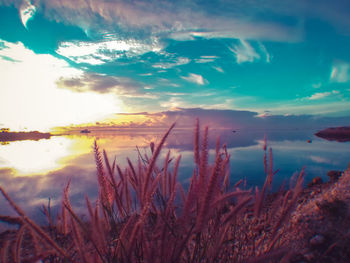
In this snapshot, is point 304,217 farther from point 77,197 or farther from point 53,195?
point 53,195

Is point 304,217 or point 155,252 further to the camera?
Result: point 304,217

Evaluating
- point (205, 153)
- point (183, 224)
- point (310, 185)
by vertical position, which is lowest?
point (310, 185)

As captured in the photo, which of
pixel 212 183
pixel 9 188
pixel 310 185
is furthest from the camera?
pixel 310 185

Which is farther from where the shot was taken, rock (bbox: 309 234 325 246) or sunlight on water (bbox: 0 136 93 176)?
sunlight on water (bbox: 0 136 93 176)

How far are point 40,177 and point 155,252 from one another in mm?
11588

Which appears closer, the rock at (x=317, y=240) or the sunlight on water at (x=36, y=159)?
the rock at (x=317, y=240)

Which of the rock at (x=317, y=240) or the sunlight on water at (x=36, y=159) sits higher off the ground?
the rock at (x=317, y=240)

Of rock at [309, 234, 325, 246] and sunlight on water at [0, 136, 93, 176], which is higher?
rock at [309, 234, 325, 246]

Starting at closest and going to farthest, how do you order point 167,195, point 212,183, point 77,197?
point 212,183 < point 167,195 < point 77,197

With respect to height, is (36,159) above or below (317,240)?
below

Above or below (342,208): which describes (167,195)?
above

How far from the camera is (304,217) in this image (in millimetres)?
3271

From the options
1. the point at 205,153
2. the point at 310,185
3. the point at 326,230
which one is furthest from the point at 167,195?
the point at 310,185

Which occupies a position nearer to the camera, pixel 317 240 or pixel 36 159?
pixel 317 240
